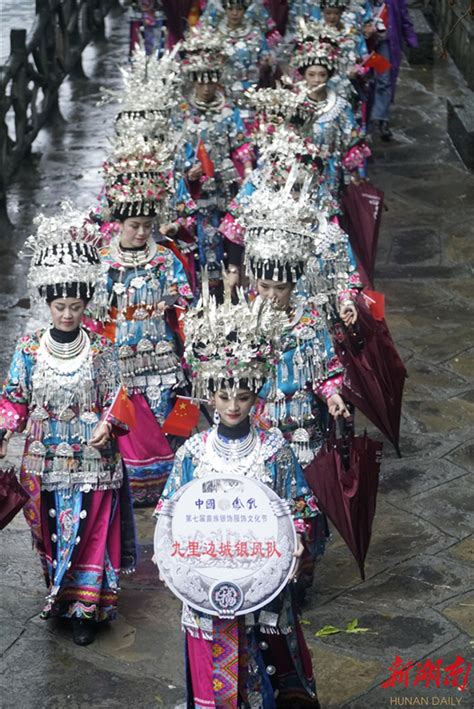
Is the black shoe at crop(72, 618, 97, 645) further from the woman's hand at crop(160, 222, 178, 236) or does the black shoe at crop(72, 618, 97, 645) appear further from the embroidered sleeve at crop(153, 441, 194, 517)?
the woman's hand at crop(160, 222, 178, 236)

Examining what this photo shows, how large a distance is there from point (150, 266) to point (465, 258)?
16.3 feet

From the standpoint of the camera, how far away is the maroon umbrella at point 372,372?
8.64m

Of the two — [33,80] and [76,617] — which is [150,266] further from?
[33,80]

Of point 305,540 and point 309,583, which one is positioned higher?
point 305,540

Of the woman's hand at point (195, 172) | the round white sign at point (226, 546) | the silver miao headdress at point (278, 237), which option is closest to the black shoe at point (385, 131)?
the woman's hand at point (195, 172)

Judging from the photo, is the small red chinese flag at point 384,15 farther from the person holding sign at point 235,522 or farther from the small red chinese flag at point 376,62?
the person holding sign at point 235,522

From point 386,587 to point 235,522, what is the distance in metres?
1.99

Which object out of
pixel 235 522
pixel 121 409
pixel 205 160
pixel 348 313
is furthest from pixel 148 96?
pixel 235 522

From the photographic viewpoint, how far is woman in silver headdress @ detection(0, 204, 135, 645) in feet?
24.0

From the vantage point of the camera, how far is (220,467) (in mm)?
6336

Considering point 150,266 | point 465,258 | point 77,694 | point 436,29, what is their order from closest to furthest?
A: 1. point 77,694
2. point 150,266
3. point 465,258
4. point 436,29

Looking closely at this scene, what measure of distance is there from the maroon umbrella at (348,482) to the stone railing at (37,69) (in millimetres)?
7893

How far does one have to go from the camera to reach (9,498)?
23.1 ft

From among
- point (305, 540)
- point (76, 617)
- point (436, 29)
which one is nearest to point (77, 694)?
point (76, 617)
